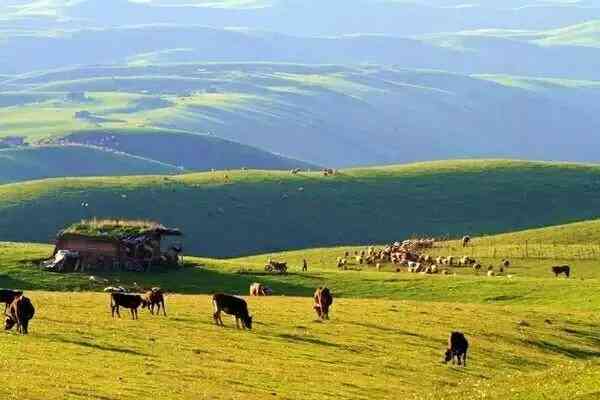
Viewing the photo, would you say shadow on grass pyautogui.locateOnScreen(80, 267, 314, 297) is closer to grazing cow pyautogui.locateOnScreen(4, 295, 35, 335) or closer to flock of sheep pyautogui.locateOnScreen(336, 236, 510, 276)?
flock of sheep pyautogui.locateOnScreen(336, 236, 510, 276)

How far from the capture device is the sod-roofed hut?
85.2 meters

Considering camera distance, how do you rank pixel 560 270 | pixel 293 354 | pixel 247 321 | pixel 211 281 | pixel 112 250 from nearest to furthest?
pixel 293 354
pixel 247 321
pixel 211 281
pixel 112 250
pixel 560 270

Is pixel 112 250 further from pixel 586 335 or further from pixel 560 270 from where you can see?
pixel 586 335

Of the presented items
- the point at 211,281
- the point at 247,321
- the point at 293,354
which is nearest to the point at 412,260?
the point at 211,281

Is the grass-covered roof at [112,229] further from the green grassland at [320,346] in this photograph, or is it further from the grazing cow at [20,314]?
the grazing cow at [20,314]

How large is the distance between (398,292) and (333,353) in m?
33.3

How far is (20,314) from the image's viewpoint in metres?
42.0

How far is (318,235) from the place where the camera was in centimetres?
15288

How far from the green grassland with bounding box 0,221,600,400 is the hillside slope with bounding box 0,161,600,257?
7077 cm

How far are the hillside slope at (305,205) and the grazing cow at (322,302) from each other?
90.1 metres

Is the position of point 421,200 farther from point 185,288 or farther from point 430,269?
→ point 185,288

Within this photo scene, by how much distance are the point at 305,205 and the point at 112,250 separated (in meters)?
75.6

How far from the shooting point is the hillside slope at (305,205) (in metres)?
150

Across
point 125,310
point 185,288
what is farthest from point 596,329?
point 185,288
